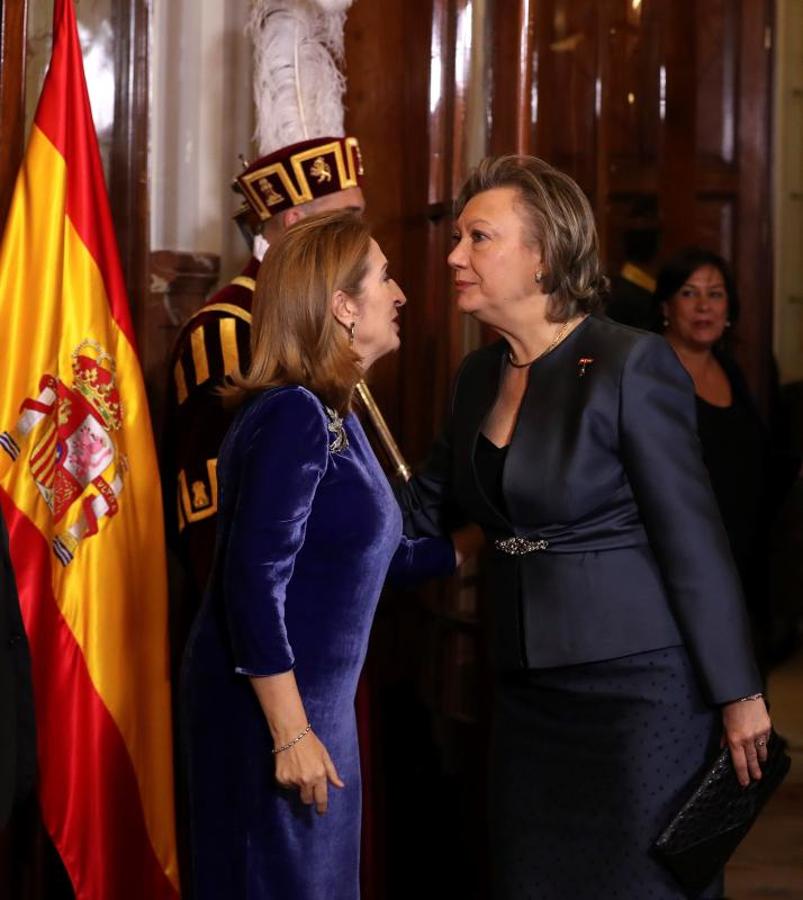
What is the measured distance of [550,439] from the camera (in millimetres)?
2189

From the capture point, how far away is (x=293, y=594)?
2035 mm

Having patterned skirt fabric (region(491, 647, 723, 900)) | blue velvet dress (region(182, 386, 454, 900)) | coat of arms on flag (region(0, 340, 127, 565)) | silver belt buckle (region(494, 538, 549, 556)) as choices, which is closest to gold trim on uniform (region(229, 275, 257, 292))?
coat of arms on flag (region(0, 340, 127, 565))

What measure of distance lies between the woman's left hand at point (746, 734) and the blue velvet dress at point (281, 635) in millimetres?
594

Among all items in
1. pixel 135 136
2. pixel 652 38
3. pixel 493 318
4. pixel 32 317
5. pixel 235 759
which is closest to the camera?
pixel 235 759

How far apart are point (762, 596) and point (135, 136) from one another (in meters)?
2.36

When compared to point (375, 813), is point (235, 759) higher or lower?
higher

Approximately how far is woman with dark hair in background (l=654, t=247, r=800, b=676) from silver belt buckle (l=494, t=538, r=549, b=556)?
5.06ft

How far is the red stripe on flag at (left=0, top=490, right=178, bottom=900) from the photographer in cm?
286

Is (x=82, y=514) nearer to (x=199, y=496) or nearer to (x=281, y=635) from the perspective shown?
(x=199, y=496)

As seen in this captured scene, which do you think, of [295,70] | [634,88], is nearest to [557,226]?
Answer: [295,70]

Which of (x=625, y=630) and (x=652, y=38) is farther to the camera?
(x=652, y=38)

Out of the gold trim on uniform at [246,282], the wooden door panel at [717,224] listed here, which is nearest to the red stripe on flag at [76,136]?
the gold trim on uniform at [246,282]

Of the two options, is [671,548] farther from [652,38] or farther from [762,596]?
[652,38]

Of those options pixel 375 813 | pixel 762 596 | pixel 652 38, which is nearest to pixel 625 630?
pixel 375 813
